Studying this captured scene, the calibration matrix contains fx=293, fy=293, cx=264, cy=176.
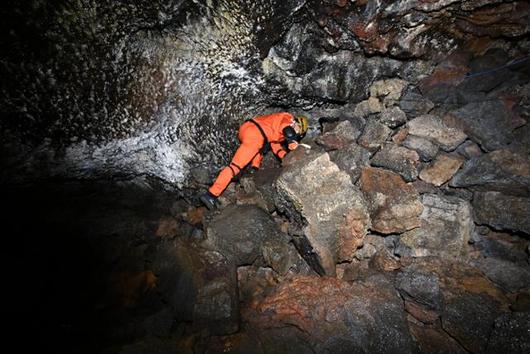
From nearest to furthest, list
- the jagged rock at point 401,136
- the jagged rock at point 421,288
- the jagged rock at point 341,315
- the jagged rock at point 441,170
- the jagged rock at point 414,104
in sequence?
the jagged rock at point 341,315 → the jagged rock at point 421,288 → the jagged rock at point 441,170 → the jagged rock at point 401,136 → the jagged rock at point 414,104

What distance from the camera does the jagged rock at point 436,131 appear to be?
4.09m

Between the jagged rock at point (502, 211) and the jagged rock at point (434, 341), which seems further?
the jagged rock at point (502, 211)

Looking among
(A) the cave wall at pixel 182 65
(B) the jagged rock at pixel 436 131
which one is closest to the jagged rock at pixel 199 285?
(A) the cave wall at pixel 182 65

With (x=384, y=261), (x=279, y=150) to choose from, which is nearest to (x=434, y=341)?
(x=384, y=261)

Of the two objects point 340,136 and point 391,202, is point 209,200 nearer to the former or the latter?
point 340,136

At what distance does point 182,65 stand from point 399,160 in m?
3.21

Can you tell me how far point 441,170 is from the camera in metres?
3.96

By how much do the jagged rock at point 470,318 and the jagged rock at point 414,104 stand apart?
8.73 ft

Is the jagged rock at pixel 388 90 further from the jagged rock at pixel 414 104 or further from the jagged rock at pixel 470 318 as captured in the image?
the jagged rock at pixel 470 318

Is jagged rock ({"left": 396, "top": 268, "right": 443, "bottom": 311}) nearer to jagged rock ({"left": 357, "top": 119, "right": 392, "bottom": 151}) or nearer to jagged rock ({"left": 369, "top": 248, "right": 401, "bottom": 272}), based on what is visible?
jagged rock ({"left": 369, "top": 248, "right": 401, "bottom": 272})

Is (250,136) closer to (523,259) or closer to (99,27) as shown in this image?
(99,27)

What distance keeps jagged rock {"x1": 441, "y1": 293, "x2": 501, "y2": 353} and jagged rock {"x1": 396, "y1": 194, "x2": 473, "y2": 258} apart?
1.98 feet

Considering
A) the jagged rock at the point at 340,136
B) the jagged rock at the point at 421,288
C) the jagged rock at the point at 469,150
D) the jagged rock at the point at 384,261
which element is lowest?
the jagged rock at the point at 421,288

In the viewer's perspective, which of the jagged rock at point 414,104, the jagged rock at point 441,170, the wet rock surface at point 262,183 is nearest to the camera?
the wet rock surface at point 262,183
